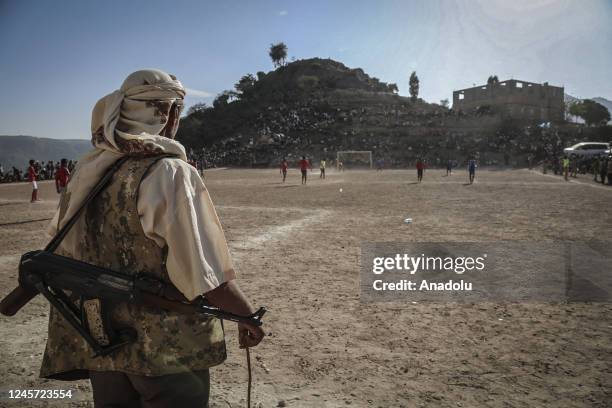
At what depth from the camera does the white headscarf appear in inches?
69.8

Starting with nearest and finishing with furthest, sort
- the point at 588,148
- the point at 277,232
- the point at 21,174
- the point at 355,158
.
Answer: the point at 277,232, the point at 21,174, the point at 588,148, the point at 355,158

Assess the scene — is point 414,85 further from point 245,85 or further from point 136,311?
point 136,311

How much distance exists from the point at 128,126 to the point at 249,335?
106cm

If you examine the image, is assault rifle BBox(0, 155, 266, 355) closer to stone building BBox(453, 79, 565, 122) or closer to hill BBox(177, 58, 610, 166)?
hill BBox(177, 58, 610, 166)

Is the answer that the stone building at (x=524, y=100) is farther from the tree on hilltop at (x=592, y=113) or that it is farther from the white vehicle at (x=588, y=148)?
the white vehicle at (x=588, y=148)

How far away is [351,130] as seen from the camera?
229 feet

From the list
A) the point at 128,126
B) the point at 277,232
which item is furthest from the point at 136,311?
the point at 277,232

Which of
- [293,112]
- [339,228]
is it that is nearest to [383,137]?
[293,112]

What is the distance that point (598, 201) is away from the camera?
617 inches

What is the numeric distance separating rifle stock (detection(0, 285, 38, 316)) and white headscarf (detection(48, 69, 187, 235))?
1.01ft

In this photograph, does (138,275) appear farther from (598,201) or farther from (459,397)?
(598,201)

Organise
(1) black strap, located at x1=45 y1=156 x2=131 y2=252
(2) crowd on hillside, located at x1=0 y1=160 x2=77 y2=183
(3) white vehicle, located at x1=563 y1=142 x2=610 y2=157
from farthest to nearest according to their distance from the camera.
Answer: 1. (3) white vehicle, located at x1=563 y1=142 x2=610 y2=157
2. (2) crowd on hillside, located at x1=0 y1=160 x2=77 y2=183
3. (1) black strap, located at x1=45 y1=156 x2=131 y2=252

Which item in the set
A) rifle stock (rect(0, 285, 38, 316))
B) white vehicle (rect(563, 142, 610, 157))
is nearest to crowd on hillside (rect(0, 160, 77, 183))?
rifle stock (rect(0, 285, 38, 316))

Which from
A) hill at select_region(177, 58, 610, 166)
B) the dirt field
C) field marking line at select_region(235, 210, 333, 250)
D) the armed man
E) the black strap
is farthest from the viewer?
hill at select_region(177, 58, 610, 166)
